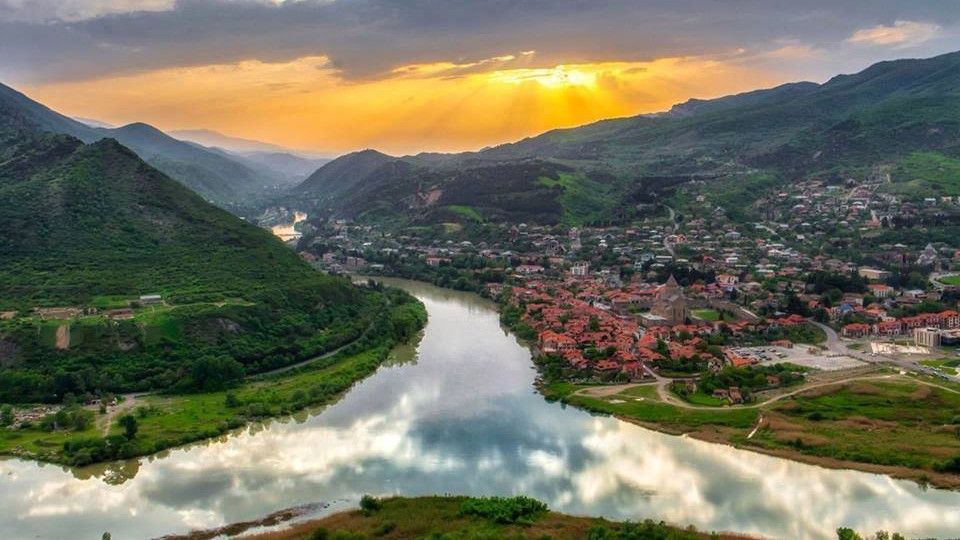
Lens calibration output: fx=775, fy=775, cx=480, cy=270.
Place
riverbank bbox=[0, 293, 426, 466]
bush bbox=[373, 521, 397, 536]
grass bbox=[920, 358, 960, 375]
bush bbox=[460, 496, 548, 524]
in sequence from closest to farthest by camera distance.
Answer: bush bbox=[373, 521, 397, 536]
bush bbox=[460, 496, 548, 524]
riverbank bbox=[0, 293, 426, 466]
grass bbox=[920, 358, 960, 375]

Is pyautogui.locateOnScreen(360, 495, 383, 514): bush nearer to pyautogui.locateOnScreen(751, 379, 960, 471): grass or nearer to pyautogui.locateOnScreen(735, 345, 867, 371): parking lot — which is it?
pyautogui.locateOnScreen(751, 379, 960, 471): grass

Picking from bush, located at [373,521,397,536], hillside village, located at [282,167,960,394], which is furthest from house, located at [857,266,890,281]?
bush, located at [373,521,397,536]

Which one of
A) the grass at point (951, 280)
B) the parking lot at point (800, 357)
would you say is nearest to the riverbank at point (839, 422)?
the parking lot at point (800, 357)

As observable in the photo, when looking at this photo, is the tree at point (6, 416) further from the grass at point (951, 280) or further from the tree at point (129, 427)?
the grass at point (951, 280)

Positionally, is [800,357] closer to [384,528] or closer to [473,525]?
[473,525]

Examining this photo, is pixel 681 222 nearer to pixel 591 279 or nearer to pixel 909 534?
pixel 591 279

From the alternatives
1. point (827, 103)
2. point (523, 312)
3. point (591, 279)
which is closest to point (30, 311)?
point (523, 312)

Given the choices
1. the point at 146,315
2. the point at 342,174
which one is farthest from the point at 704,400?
the point at 342,174
